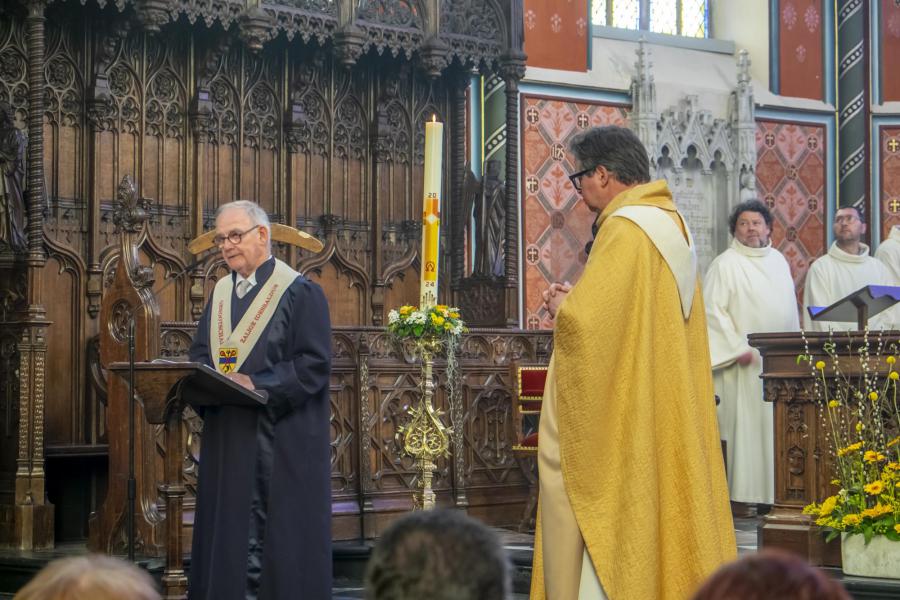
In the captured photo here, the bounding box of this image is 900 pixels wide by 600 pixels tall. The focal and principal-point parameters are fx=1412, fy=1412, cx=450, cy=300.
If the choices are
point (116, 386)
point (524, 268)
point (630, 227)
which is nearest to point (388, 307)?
point (524, 268)

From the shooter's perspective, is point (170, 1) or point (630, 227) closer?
point (630, 227)

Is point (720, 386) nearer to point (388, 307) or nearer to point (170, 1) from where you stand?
point (388, 307)

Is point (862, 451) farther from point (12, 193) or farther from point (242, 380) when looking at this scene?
point (12, 193)

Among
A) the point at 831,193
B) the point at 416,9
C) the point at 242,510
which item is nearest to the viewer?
the point at 242,510

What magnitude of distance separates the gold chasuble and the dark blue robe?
4.05 feet

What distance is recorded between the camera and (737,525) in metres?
9.78

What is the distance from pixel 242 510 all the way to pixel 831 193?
1017cm

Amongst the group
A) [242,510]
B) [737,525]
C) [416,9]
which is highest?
[416,9]

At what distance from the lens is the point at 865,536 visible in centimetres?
671

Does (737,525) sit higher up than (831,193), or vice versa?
(831,193)

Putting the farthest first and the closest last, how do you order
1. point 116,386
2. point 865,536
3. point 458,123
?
point 458,123 → point 116,386 → point 865,536

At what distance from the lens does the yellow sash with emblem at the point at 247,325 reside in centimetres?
552

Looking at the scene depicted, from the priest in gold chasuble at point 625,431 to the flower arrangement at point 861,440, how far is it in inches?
96.9

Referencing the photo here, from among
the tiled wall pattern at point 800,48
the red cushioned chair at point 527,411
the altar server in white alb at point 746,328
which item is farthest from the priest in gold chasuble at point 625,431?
the tiled wall pattern at point 800,48
